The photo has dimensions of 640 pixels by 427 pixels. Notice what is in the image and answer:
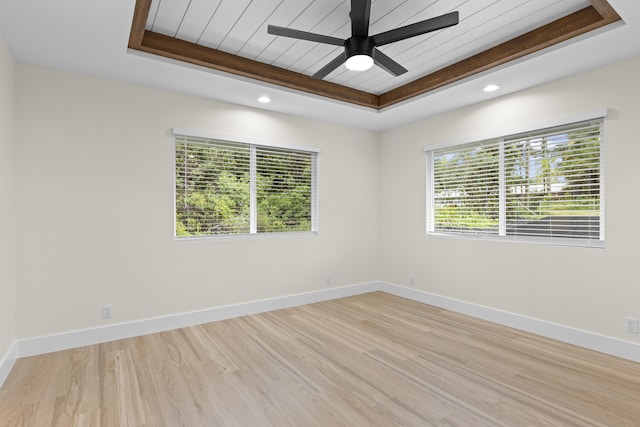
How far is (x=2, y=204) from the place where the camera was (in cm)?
253

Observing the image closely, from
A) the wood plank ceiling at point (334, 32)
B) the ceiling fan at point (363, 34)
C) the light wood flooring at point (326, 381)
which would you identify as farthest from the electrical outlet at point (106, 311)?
the ceiling fan at point (363, 34)

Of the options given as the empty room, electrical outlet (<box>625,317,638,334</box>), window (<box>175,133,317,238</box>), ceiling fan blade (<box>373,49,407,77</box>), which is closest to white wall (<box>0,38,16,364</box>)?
the empty room

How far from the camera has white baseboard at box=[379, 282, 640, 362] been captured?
2.87 m

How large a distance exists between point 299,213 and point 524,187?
8.68 feet

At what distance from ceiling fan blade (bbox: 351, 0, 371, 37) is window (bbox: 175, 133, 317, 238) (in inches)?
84.6

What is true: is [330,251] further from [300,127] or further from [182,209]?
[182,209]

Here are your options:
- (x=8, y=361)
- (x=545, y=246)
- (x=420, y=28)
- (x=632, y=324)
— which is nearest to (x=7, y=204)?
(x=8, y=361)

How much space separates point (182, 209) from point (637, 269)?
424cm

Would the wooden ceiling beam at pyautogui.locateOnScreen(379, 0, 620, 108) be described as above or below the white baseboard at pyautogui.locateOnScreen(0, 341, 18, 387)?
above

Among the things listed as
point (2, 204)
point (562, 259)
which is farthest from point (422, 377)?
point (2, 204)

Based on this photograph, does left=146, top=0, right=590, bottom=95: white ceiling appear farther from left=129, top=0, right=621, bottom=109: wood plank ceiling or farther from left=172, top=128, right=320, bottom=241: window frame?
left=172, top=128, right=320, bottom=241: window frame

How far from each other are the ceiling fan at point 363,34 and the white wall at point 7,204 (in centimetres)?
209

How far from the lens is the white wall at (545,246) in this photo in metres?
2.88

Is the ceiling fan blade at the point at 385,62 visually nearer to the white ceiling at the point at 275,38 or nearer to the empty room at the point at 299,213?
the empty room at the point at 299,213
